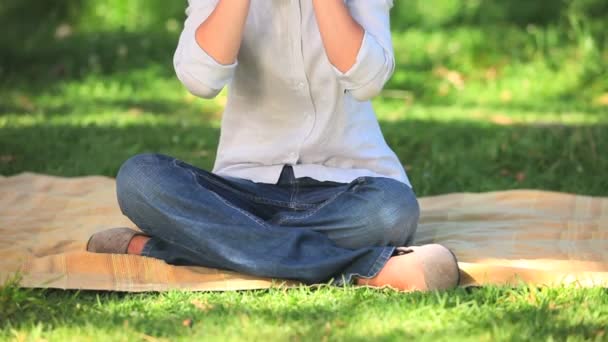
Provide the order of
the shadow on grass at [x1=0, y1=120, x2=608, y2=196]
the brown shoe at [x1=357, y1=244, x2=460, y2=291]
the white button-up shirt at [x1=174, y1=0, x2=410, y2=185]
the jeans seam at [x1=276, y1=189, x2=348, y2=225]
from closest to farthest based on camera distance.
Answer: the brown shoe at [x1=357, y1=244, x2=460, y2=291]
the jeans seam at [x1=276, y1=189, x2=348, y2=225]
the white button-up shirt at [x1=174, y1=0, x2=410, y2=185]
the shadow on grass at [x1=0, y1=120, x2=608, y2=196]

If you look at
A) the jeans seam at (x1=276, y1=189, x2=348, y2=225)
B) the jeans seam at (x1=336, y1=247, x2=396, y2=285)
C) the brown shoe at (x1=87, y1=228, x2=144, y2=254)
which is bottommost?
the brown shoe at (x1=87, y1=228, x2=144, y2=254)

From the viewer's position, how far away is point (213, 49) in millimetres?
2949

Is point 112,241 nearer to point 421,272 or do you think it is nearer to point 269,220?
point 269,220

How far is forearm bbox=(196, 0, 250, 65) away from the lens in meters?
2.93

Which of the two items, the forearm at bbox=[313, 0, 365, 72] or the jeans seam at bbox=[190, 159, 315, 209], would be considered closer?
the forearm at bbox=[313, 0, 365, 72]

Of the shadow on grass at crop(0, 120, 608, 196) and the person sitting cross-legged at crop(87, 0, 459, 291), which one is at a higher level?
the person sitting cross-legged at crop(87, 0, 459, 291)

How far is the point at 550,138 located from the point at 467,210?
1130 millimetres

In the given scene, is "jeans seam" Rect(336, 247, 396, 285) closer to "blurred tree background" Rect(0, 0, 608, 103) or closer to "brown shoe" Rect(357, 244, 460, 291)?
"brown shoe" Rect(357, 244, 460, 291)

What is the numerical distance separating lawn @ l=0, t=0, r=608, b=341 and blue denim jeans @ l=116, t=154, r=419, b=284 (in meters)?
0.11

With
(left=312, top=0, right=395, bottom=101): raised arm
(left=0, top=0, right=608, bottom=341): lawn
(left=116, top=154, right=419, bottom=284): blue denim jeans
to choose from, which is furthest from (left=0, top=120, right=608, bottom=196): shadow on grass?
(left=312, top=0, right=395, bottom=101): raised arm

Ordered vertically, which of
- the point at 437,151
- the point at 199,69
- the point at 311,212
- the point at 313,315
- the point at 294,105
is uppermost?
the point at 199,69

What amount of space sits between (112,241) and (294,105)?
0.71 metres

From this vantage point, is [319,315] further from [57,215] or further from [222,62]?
[57,215]

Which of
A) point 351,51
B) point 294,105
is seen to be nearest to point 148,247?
point 294,105
